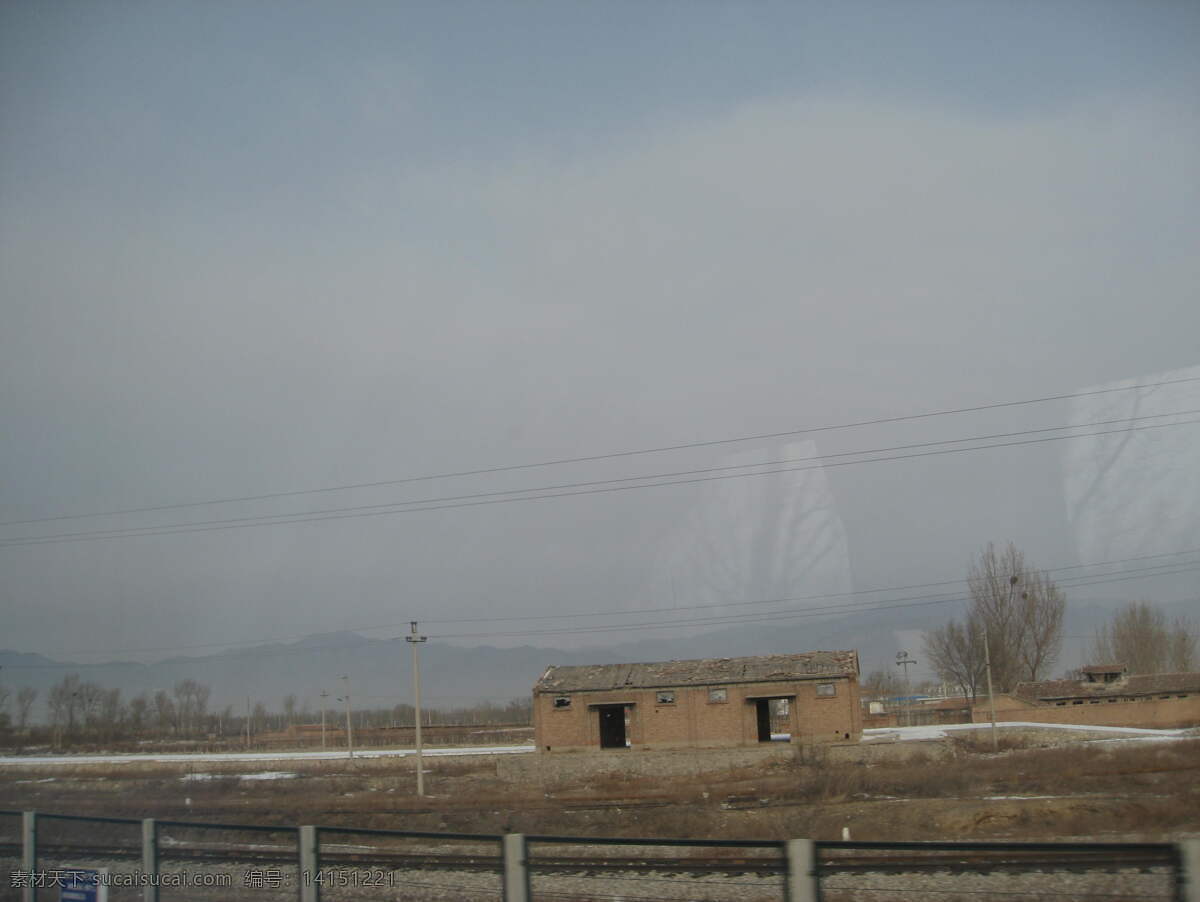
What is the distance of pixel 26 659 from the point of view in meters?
53.7

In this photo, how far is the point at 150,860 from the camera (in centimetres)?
1017

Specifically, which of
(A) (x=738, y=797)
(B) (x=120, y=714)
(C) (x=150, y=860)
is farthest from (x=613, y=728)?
(C) (x=150, y=860)

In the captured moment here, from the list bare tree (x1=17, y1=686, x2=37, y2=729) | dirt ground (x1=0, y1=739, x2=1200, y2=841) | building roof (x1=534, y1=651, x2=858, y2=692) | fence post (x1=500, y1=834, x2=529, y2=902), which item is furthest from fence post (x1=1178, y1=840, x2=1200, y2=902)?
bare tree (x1=17, y1=686, x2=37, y2=729)

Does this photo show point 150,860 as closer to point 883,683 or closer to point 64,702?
point 64,702

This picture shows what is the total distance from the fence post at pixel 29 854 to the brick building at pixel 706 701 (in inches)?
1449

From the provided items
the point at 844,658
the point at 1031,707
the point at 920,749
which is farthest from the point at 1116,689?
the point at 920,749

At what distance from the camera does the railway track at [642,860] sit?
6.56 m

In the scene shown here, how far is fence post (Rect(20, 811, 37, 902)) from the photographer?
10914mm

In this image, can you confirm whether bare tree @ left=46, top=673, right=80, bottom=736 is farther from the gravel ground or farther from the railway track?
the gravel ground

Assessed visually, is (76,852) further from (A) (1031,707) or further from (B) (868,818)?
(A) (1031,707)

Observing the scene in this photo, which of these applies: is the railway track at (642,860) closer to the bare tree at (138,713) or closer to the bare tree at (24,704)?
the bare tree at (24,704)

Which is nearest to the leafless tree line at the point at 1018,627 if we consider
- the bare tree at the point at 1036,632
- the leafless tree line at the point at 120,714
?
the bare tree at the point at 1036,632

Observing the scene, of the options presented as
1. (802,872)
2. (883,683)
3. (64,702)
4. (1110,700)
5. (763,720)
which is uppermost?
(802,872)

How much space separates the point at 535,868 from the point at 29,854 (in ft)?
22.2
